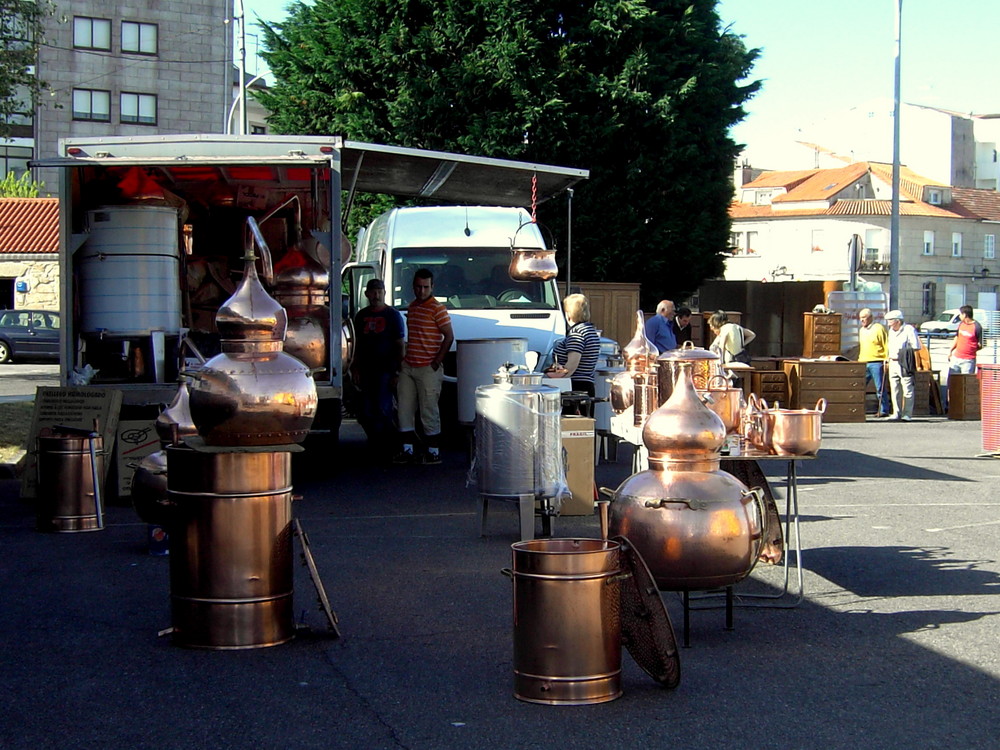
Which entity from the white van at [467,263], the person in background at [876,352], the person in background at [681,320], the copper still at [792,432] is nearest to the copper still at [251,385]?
the copper still at [792,432]

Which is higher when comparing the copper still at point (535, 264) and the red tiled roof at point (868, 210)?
the red tiled roof at point (868, 210)

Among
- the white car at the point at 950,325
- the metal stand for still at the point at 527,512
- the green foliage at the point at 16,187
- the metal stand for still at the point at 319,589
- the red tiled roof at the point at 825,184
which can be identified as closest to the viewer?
the metal stand for still at the point at 319,589

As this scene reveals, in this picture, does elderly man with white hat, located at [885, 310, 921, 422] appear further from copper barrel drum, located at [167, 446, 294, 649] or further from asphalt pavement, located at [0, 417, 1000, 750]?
copper barrel drum, located at [167, 446, 294, 649]

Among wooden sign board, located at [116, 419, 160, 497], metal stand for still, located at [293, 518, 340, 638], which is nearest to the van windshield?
wooden sign board, located at [116, 419, 160, 497]

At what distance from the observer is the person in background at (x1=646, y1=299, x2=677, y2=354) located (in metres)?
16.3

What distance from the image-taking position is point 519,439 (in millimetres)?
9109

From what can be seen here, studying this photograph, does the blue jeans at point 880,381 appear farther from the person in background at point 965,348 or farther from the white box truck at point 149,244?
the white box truck at point 149,244

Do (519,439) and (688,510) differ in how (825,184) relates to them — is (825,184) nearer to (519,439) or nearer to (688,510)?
(519,439)

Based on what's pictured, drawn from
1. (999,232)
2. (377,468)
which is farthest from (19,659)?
(999,232)

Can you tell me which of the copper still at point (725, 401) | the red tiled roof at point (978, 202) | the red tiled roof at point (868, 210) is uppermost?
the red tiled roof at point (978, 202)

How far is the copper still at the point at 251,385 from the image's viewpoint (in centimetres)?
643

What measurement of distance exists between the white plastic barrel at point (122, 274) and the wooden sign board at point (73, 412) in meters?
0.64

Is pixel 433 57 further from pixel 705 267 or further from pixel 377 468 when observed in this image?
pixel 377 468

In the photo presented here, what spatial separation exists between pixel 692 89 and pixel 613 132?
1.82 meters
